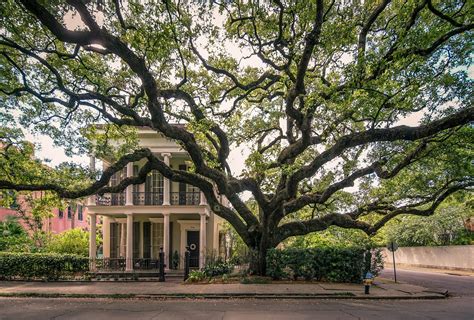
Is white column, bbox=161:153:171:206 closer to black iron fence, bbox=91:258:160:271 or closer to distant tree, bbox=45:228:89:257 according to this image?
black iron fence, bbox=91:258:160:271

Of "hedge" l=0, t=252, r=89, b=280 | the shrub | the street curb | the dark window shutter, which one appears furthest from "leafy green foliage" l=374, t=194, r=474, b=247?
"hedge" l=0, t=252, r=89, b=280

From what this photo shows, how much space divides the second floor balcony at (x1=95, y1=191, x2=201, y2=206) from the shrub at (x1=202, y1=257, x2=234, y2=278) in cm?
566

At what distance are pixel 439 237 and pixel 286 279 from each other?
796 inches

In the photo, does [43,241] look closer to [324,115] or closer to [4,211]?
[4,211]

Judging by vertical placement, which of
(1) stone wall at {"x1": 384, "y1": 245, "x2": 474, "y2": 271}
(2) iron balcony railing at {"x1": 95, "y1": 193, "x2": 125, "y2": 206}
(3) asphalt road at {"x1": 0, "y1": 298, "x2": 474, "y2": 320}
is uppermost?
(2) iron balcony railing at {"x1": 95, "y1": 193, "x2": 125, "y2": 206}

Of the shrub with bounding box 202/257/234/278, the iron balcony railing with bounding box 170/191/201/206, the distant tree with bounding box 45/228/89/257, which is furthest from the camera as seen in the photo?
the distant tree with bounding box 45/228/89/257

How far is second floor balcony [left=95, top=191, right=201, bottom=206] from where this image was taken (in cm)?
2111

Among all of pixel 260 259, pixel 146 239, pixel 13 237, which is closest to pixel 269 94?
pixel 260 259

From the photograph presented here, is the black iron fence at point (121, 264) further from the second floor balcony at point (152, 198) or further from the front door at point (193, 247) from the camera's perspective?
the second floor balcony at point (152, 198)

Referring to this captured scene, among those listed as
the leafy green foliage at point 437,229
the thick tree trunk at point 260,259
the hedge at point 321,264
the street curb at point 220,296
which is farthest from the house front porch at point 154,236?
the leafy green foliage at point 437,229

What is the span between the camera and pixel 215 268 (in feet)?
52.3

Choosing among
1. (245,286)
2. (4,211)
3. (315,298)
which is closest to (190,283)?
(245,286)

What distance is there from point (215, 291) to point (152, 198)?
10813mm

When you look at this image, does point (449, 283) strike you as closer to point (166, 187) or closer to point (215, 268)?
point (215, 268)
